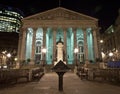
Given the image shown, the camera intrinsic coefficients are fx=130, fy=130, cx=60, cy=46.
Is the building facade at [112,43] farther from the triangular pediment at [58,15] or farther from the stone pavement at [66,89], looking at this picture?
the stone pavement at [66,89]

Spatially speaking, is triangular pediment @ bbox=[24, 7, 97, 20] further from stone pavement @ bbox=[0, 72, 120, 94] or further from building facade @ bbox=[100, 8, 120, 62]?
stone pavement @ bbox=[0, 72, 120, 94]

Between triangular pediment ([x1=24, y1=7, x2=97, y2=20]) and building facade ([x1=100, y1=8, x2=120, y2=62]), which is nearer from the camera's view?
triangular pediment ([x1=24, y1=7, x2=97, y2=20])

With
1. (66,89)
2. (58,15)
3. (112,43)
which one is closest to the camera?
(66,89)

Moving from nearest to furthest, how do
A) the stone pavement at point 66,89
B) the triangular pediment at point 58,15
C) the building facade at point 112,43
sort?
the stone pavement at point 66,89
the triangular pediment at point 58,15
the building facade at point 112,43

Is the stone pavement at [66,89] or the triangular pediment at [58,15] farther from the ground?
the triangular pediment at [58,15]

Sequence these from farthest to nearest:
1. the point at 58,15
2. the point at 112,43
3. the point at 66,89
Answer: the point at 112,43, the point at 58,15, the point at 66,89

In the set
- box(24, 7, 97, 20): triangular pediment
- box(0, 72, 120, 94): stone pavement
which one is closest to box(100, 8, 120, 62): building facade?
box(24, 7, 97, 20): triangular pediment

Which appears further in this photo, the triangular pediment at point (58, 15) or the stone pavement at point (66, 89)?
the triangular pediment at point (58, 15)

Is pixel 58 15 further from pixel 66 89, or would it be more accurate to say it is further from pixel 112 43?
pixel 112 43

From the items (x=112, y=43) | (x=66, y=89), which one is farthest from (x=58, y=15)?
(x=112, y=43)

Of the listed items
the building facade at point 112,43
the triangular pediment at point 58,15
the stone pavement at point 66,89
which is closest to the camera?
the stone pavement at point 66,89

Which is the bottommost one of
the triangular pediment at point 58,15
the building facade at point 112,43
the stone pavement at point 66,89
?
the stone pavement at point 66,89

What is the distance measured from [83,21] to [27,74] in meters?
31.4

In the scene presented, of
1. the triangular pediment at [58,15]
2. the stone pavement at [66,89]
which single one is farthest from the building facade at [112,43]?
the stone pavement at [66,89]
